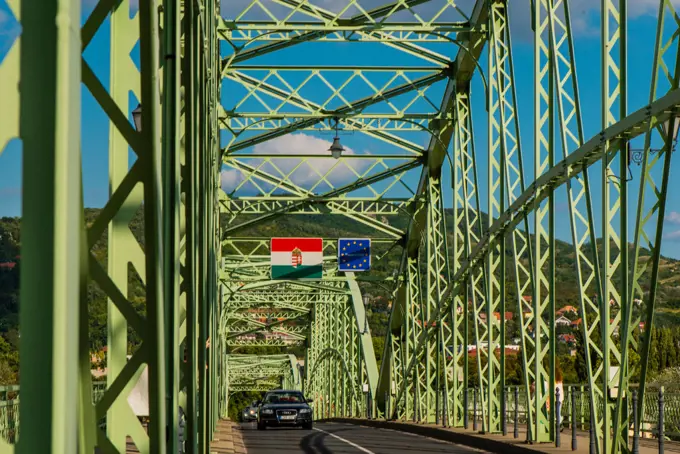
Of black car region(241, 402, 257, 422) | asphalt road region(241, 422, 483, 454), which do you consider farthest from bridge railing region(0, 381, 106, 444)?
black car region(241, 402, 257, 422)

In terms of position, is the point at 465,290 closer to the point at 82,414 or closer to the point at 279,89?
the point at 279,89

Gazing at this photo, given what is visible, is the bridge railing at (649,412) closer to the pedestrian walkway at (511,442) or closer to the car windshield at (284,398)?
the pedestrian walkway at (511,442)

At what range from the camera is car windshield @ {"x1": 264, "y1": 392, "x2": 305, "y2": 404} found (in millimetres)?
41312

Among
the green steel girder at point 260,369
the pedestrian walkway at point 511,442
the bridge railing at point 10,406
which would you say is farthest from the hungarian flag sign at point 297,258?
the green steel girder at point 260,369

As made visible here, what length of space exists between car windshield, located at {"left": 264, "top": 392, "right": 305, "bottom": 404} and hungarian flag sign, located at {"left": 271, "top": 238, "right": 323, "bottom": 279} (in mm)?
6036

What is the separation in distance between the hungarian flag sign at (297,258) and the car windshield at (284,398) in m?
6.04

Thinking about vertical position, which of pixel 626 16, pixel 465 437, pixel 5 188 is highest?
pixel 626 16

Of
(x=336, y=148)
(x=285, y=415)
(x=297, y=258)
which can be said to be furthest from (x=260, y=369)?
(x=336, y=148)

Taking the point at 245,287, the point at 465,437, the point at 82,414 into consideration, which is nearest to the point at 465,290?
the point at 465,437

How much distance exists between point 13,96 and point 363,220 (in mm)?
39837

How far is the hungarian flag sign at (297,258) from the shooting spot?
4666 centimetres

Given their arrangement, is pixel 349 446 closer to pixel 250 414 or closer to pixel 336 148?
pixel 336 148

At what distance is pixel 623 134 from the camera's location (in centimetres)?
1634

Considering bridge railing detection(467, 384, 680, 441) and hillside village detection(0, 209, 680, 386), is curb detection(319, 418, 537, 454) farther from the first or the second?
hillside village detection(0, 209, 680, 386)
